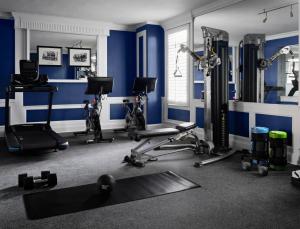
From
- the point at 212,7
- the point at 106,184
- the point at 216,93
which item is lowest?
the point at 106,184

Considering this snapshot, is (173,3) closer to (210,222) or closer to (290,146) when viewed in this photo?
(290,146)

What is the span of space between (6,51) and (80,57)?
1.49 m

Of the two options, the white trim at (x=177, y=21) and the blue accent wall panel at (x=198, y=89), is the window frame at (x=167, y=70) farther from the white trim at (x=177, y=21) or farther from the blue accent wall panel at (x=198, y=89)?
the blue accent wall panel at (x=198, y=89)

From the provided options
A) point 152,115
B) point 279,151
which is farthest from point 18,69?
point 279,151

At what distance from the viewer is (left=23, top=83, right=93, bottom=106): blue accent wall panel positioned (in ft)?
22.2

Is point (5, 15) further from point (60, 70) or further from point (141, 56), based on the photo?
point (141, 56)

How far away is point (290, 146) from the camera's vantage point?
4.29 m

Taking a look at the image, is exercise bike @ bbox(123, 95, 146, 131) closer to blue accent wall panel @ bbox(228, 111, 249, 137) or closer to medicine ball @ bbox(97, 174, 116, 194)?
blue accent wall panel @ bbox(228, 111, 249, 137)

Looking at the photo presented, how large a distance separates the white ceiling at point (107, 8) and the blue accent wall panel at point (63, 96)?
1.51 m

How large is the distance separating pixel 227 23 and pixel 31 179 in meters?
3.83

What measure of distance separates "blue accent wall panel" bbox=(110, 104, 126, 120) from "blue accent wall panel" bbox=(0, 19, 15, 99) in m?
2.34

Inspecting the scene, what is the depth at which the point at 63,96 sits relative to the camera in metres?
7.07

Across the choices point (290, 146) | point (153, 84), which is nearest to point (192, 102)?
point (153, 84)

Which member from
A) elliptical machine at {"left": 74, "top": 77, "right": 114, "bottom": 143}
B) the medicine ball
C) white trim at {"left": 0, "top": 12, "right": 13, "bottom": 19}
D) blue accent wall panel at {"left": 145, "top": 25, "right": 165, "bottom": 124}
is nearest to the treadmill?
elliptical machine at {"left": 74, "top": 77, "right": 114, "bottom": 143}
